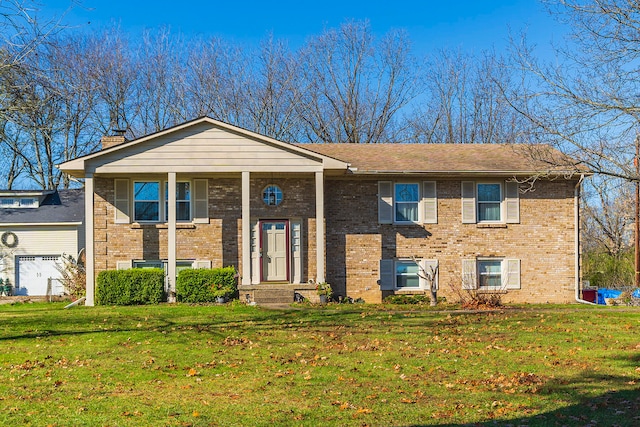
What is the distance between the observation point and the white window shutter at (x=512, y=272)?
2136 cm

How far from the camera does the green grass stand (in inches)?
287

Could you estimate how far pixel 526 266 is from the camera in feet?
70.2

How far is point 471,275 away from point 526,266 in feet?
5.94

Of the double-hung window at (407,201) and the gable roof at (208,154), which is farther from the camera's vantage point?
the double-hung window at (407,201)

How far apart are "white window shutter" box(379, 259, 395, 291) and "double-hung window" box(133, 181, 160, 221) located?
722 cm

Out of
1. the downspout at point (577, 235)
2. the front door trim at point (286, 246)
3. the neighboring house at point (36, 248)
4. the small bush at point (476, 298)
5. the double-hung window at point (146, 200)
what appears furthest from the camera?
the neighboring house at point (36, 248)

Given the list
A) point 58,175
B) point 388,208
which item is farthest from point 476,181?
point 58,175

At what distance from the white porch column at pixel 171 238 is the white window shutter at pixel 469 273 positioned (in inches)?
353

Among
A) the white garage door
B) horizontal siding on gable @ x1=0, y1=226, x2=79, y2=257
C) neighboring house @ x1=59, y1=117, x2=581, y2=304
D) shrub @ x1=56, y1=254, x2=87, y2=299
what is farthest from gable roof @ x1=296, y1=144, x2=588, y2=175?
the white garage door

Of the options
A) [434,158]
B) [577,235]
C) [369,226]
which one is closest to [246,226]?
[369,226]

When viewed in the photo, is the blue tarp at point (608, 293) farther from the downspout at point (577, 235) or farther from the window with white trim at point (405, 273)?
the window with white trim at point (405, 273)

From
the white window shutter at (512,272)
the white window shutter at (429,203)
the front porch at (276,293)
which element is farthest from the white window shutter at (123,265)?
the white window shutter at (512,272)

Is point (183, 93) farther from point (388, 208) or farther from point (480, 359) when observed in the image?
point (480, 359)

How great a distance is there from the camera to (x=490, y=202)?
21516 millimetres
